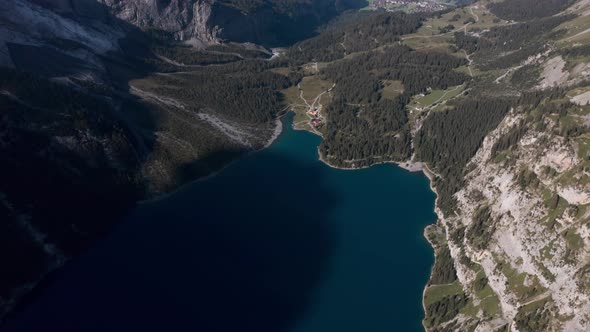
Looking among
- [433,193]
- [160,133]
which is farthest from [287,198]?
[160,133]

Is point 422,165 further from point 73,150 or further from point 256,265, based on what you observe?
point 73,150

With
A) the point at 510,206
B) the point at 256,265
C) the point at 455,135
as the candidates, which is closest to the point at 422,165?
the point at 455,135

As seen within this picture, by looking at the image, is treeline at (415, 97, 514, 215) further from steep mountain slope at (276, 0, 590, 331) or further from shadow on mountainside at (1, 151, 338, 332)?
shadow on mountainside at (1, 151, 338, 332)

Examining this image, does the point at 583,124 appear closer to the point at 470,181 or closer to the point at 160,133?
the point at 470,181

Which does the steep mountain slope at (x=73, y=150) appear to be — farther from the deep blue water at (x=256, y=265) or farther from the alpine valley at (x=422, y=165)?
the deep blue water at (x=256, y=265)

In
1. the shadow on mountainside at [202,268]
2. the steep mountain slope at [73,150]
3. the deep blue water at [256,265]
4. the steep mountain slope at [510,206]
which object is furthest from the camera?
the steep mountain slope at [73,150]

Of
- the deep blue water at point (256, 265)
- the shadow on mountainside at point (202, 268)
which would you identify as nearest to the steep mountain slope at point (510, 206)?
the deep blue water at point (256, 265)

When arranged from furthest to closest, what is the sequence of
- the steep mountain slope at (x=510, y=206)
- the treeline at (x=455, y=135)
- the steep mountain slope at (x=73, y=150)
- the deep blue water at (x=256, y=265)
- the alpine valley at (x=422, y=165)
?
1. the treeline at (x=455, y=135)
2. the steep mountain slope at (x=73, y=150)
3. the deep blue water at (x=256, y=265)
4. the alpine valley at (x=422, y=165)
5. the steep mountain slope at (x=510, y=206)
